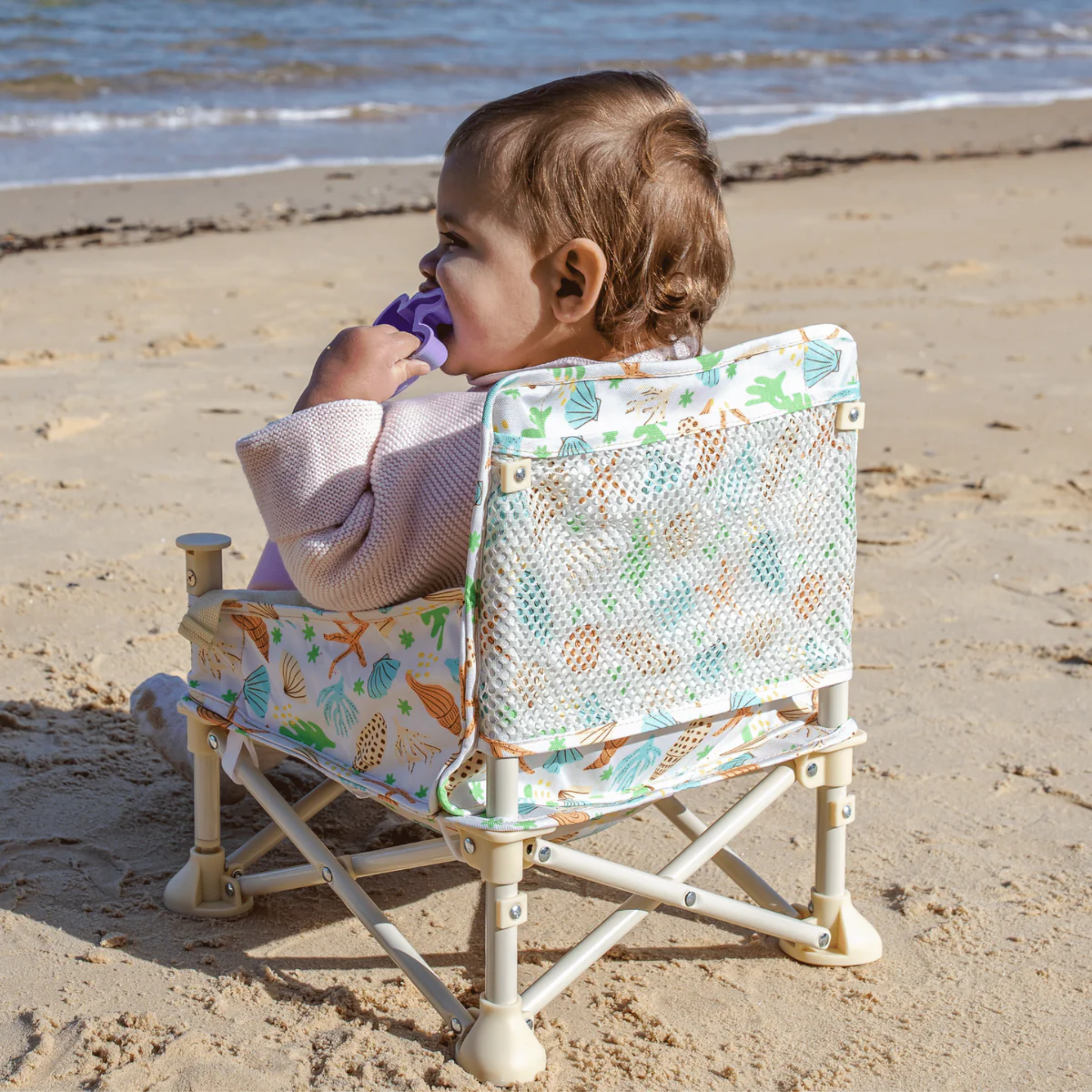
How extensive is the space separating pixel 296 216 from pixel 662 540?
7021 millimetres

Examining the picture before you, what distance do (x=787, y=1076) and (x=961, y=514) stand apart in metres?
2.71

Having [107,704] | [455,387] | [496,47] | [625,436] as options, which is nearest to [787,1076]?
[625,436]

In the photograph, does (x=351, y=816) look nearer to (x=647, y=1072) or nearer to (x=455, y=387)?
(x=647, y=1072)

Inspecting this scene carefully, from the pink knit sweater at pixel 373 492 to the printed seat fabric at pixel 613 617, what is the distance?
0.07 metres

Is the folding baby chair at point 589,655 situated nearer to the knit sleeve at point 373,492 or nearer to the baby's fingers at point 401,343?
the knit sleeve at point 373,492

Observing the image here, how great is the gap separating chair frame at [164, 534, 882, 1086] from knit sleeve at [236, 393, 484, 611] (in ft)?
0.94

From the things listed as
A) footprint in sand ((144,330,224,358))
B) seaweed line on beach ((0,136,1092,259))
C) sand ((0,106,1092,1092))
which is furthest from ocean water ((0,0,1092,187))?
sand ((0,106,1092,1092))

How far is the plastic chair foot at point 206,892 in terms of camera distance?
8.34 feet

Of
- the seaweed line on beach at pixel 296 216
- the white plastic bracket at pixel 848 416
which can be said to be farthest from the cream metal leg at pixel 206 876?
the seaweed line on beach at pixel 296 216

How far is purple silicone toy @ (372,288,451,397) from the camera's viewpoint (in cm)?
212

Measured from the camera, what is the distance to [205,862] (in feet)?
8.33

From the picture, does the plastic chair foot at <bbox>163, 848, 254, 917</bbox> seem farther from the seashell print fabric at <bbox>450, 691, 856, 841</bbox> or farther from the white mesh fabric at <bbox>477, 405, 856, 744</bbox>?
the white mesh fabric at <bbox>477, 405, 856, 744</bbox>

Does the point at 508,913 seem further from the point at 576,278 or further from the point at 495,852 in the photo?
the point at 576,278

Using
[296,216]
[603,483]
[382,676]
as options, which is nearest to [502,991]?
[382,676]
